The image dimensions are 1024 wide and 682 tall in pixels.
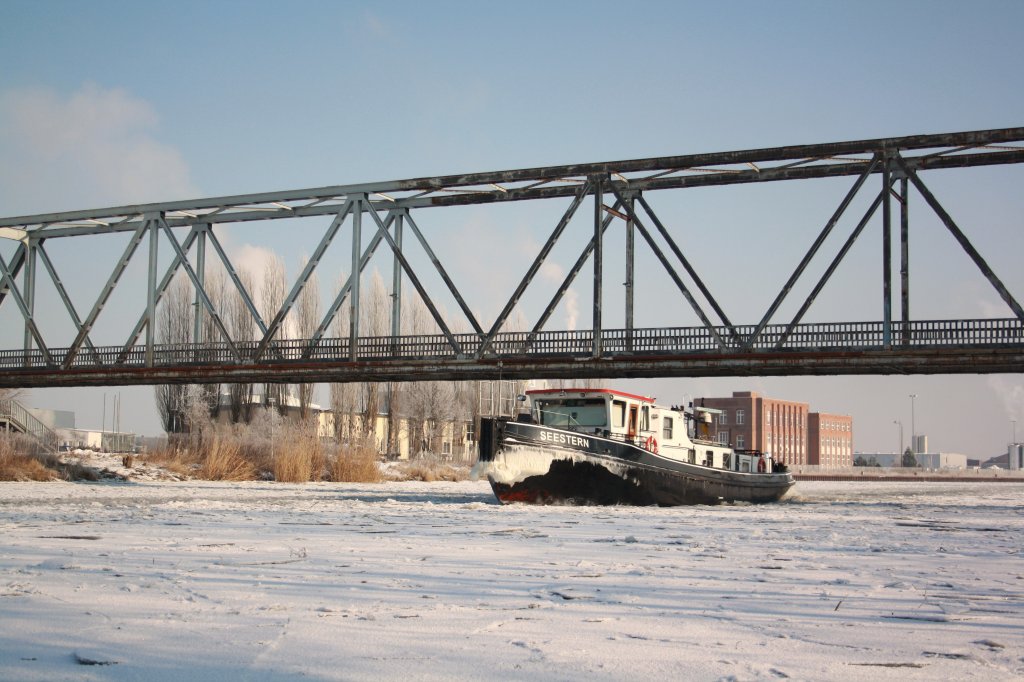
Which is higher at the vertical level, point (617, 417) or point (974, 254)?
point (974, 254)

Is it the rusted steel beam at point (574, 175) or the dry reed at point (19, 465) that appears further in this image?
the dry reed at point (19, 465)

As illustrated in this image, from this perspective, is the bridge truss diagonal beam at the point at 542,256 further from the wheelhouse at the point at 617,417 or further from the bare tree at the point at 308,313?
the bare tree at the point at 308,313

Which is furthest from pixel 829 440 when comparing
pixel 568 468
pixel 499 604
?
pixel 499 604

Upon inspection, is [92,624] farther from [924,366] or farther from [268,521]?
[924,366]

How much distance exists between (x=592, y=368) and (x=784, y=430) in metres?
127

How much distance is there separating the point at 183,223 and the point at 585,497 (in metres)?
16.0

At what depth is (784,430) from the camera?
486 ft

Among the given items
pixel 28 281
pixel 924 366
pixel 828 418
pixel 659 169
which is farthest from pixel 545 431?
pixel 828 418

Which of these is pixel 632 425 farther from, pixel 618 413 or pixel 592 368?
pixel 592 368

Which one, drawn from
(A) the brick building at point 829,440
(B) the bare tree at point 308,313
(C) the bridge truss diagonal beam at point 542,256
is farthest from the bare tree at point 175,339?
(A) the brick building at point 829,440

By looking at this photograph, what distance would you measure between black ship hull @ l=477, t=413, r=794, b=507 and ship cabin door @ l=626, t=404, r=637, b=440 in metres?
1.18

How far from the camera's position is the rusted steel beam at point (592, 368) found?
2408cm

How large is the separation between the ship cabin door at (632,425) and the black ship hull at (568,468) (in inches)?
46.3

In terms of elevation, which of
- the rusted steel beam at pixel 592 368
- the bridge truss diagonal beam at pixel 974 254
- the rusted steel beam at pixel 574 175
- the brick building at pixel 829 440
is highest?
the rusted steel beam at pixel 574 175
